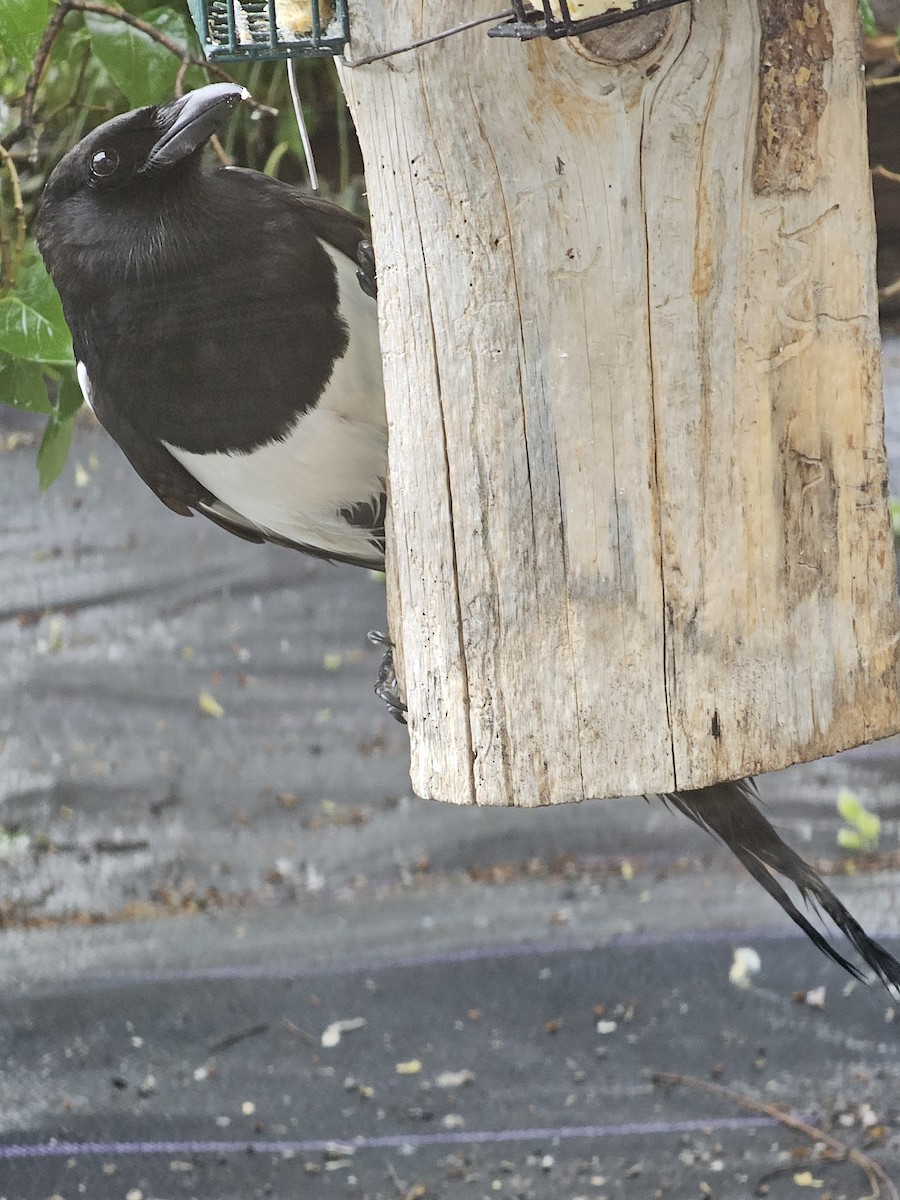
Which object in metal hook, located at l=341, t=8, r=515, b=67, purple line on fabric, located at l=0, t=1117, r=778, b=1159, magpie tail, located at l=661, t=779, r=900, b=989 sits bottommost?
purple line on fabric, located at l=0, t=1117, r=778, b=1159

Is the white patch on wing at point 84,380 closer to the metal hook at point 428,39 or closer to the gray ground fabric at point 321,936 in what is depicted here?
the metal hook at point 428,39

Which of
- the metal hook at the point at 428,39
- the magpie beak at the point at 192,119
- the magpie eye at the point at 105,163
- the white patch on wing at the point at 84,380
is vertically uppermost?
the metal hook at the point at 428,39

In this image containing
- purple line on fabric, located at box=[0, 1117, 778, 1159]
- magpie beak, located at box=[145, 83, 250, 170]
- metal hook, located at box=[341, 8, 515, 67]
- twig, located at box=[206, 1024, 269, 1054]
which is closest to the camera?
metal hook, located at box=[341, 8, 515, 67]

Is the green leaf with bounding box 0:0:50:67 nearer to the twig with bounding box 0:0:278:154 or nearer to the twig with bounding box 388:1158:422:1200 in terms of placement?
the twig with bounding box 0:0:278:154

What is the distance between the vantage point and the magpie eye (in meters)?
1.12

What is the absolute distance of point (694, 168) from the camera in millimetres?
833

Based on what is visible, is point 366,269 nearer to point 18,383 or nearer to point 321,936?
point 18,383

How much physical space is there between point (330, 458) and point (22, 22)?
0.44m

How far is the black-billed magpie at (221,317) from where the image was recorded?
1106mm

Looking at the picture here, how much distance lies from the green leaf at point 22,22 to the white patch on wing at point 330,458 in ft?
0.93

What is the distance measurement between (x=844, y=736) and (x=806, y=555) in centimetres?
12

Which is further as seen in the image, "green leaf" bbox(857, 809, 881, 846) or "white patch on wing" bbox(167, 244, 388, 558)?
"green leaf" bbox(857, 809, 881, 846)

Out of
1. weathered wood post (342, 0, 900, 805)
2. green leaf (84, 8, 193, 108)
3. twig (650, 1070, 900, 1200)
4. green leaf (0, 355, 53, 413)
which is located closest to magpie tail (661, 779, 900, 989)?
weathered wood post (342, 0, 900, 805)

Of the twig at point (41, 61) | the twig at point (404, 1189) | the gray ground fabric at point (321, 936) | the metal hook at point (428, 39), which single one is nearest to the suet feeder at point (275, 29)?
the metal hook at point (428, 39)
